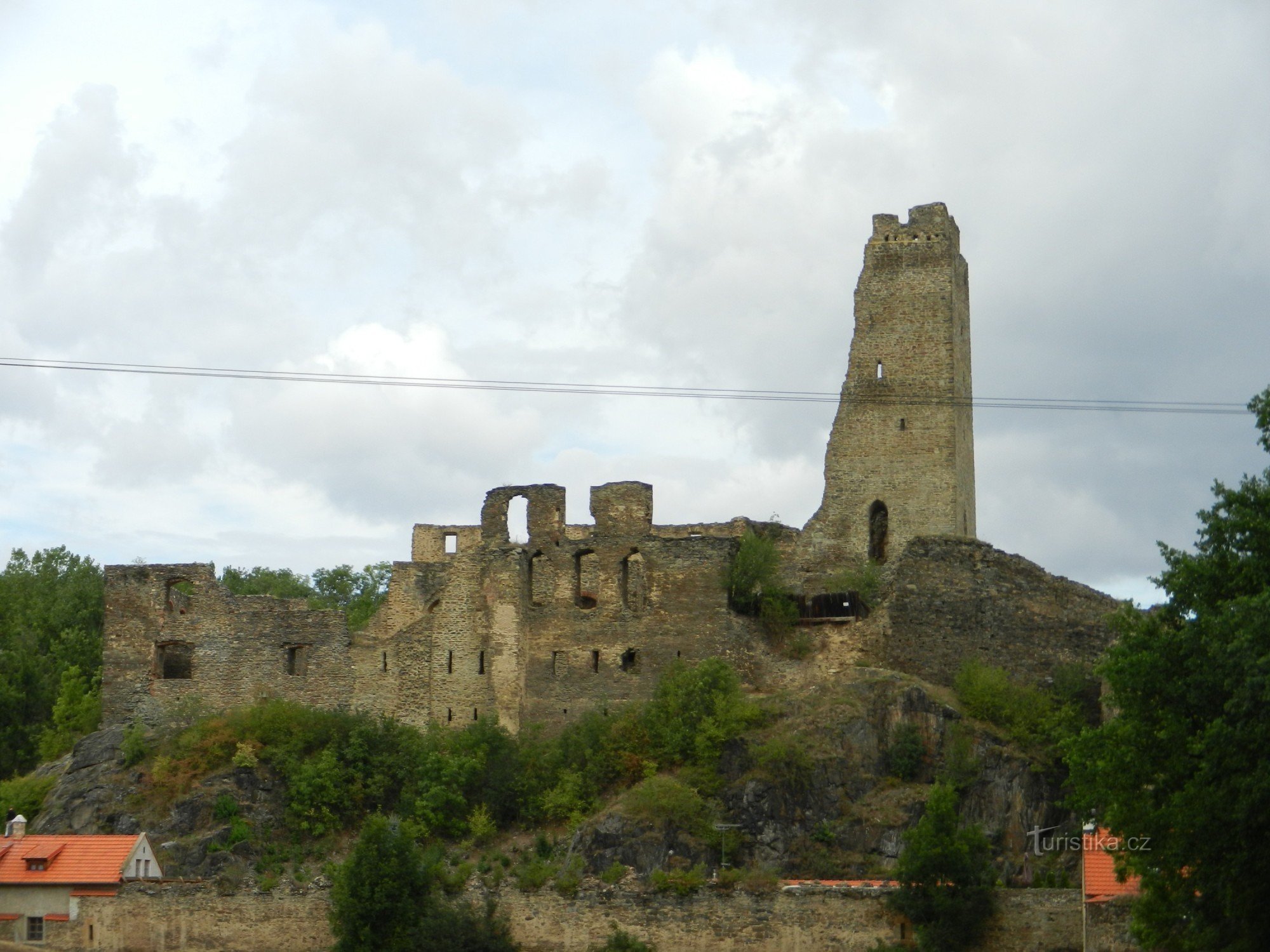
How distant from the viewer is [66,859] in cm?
5256

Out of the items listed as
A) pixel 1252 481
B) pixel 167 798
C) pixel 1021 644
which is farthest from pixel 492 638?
pixel 1252 481

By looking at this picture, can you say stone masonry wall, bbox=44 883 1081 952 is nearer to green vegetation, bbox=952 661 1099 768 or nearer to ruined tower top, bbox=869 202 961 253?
green vegetation, bbox=952 661 1099 768

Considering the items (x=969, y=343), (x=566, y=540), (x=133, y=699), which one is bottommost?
(x=133, y=699)

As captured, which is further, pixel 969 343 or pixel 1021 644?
pixel 969 343

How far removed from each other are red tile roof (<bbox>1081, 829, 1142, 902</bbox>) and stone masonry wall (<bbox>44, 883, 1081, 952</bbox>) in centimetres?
53

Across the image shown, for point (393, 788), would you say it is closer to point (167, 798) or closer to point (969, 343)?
point (167, 798)

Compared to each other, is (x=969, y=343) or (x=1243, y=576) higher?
(x=969, y=343)

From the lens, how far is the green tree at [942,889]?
4741 centimetres

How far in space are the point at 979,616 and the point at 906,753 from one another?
5.91 meters

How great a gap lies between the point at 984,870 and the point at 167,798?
2150 centimetres

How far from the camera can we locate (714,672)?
56250 millimetres

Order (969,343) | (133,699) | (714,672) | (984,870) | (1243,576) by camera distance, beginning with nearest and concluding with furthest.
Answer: (1243,576), (984,870), (714,672), (133,699), (969,343)

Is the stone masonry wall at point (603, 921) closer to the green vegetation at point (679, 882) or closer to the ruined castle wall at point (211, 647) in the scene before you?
the green vegetation at point (679, 882)

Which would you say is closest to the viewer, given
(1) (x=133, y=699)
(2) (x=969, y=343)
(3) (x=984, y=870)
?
(3) (x=984, y=870)
